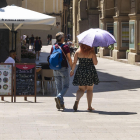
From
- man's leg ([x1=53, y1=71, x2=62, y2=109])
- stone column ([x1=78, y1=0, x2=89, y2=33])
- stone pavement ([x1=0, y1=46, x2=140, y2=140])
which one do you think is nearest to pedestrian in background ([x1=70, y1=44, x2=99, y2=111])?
man's leg ([x1=53, y1=71, x2=62, y2=109])

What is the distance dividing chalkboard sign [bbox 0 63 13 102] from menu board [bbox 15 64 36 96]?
0.19 metres

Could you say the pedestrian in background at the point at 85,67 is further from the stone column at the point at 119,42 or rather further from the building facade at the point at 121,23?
the stone column at the point at 119,42

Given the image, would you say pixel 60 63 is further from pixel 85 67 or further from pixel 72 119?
pixel 72 119

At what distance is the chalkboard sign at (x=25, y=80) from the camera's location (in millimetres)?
10836

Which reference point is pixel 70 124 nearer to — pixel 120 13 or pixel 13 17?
pixel 13 17

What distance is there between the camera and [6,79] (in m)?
10.9

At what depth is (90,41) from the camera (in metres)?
9.16

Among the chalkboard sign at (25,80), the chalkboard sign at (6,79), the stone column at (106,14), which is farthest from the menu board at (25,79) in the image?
the stone column at (106,14)

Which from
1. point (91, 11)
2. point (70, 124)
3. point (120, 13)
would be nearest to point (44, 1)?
A: point (91, 11)

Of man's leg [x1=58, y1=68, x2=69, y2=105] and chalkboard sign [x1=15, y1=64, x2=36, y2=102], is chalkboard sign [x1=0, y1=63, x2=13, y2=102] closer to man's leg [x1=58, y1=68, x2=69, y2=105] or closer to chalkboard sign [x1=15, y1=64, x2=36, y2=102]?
chalkboard sign [x1=15, y1=64, x2=36, y2=102]

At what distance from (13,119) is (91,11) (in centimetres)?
3055

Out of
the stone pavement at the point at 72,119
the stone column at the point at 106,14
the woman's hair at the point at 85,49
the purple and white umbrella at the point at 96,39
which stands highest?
the stone column at the point at 106,14

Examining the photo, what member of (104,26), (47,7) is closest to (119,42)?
(104,26)

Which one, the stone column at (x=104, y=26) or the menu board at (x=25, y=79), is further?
the stone column at (x=104, y=26)
